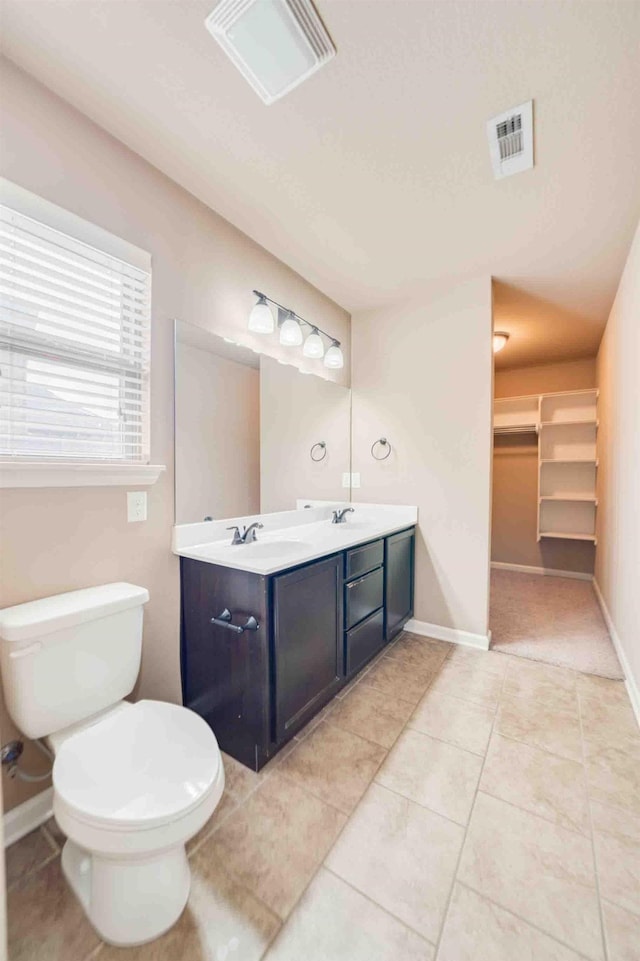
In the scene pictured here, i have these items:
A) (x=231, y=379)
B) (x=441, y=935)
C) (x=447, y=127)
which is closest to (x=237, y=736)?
(x=441, y=935)

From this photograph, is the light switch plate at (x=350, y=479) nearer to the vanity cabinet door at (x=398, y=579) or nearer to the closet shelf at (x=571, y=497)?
the vanity cabinet door at (x=398, y=579)

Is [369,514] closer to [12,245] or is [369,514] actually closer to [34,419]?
[34,419]

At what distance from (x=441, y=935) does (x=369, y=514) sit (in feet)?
6.84

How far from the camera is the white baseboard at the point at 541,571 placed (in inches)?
163

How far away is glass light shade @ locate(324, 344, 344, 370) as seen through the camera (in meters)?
2.65

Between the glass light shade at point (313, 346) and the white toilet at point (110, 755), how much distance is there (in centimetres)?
178

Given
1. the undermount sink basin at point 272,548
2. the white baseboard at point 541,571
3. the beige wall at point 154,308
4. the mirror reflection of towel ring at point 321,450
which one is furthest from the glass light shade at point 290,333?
the white baseboard at point 541,571

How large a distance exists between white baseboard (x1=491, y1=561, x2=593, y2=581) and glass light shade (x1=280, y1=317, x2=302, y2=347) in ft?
12.4

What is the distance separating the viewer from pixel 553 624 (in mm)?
2916

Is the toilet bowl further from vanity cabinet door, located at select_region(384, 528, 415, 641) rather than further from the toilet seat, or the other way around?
vanity cabinet door, located at select_region(384, 528, 415, 641)

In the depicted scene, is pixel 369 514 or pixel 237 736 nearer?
pixel 237 736

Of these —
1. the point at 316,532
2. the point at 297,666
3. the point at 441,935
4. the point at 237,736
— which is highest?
the point at 316,532

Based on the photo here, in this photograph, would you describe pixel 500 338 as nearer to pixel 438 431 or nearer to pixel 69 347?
pixel 438 431

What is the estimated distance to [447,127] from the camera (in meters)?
1.37
